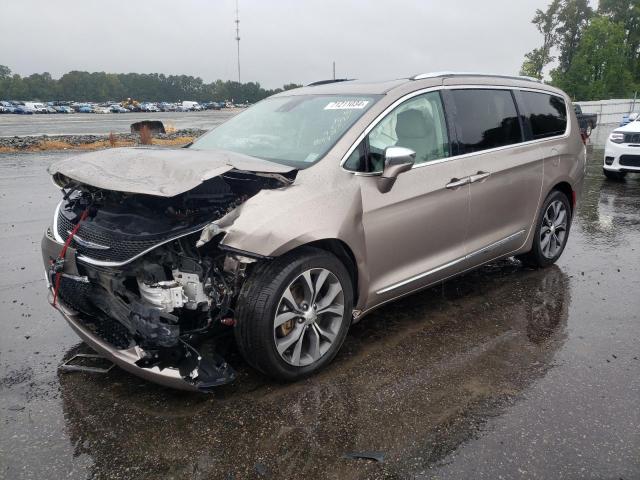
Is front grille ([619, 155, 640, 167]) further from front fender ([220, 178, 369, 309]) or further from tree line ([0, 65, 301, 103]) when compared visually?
tree line ([0, 65, 301, 103])

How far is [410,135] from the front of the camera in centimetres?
370

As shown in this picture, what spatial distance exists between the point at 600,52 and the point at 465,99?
59.6 meters

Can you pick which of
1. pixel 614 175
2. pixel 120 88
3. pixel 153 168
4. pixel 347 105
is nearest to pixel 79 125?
pixel 614 175

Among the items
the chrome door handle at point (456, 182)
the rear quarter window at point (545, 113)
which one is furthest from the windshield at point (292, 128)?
the rear quarter window at point (545, 113)

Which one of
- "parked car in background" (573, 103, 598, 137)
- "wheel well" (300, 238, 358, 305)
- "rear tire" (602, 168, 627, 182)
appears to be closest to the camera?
"wheel well" (300, 238, 358, 305)

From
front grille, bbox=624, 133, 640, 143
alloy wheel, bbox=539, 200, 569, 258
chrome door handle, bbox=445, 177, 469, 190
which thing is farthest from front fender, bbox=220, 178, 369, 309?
front grille, bbox=624, 133, 640, 143

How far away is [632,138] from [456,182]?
8.51 meters

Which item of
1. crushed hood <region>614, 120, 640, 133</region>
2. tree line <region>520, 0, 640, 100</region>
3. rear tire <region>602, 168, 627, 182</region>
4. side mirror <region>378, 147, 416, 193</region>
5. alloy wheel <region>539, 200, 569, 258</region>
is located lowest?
rear tire <region>602, 168, 627, 182</region>

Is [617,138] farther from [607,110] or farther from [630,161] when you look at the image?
[607,110]

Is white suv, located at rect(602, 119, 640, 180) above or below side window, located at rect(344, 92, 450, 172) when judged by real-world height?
below

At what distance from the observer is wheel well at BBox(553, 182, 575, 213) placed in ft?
16.9

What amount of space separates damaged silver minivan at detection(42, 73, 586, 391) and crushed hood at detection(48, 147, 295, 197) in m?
0.01

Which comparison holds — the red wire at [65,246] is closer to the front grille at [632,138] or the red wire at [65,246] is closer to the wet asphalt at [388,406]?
the wet asphalt at [388,406]

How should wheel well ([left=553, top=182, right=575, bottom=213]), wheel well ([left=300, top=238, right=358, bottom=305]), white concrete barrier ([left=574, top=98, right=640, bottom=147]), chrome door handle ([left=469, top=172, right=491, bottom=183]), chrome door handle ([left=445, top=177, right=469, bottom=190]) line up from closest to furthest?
wheel well ([left=300, top=238, right=358, bottom=305]) < chrome door handle ([left=445, top=177, right=469, bottom=190]) < chrome door handle ([left=469, top=172, right=491, bottom=183]) < wheel well ([left=553, top=182, right=575, bottom=213]) < white concrete barrier ([left=574, top=98, right=640, bottom=147])
